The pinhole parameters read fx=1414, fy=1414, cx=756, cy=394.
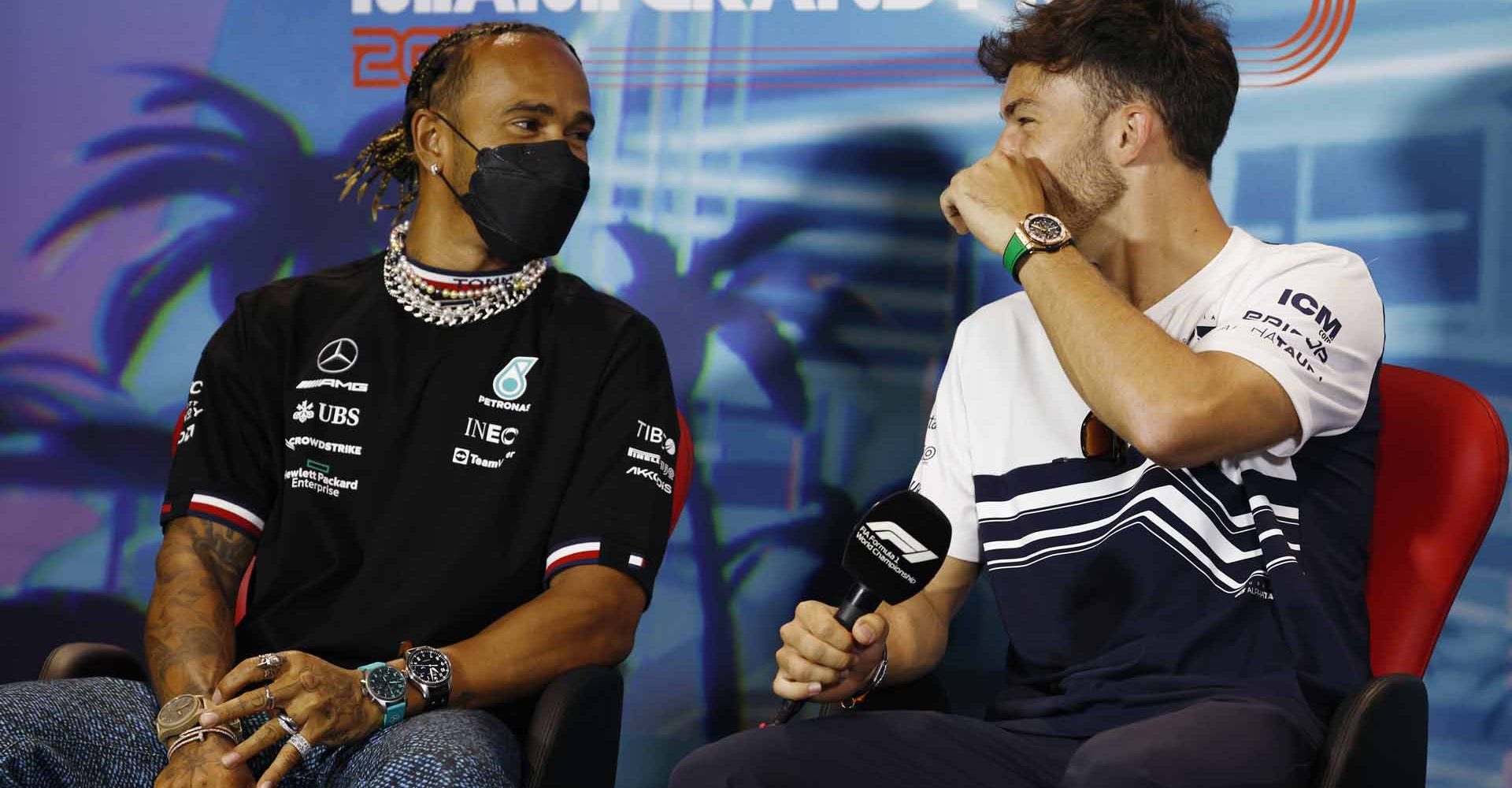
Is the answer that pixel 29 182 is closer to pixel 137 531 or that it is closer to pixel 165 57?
pixel 165 57

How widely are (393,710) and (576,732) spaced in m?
0.27

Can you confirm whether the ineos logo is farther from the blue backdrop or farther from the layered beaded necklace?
the blue backdrop

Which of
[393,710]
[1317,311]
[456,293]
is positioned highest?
[1317,311]

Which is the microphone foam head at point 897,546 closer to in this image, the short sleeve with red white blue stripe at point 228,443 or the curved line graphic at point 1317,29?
the short sleeve with red white blue stripe at point 228,443

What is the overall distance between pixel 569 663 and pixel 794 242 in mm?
1389

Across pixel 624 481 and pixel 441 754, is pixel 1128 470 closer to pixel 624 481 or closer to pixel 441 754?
pixel 624 481

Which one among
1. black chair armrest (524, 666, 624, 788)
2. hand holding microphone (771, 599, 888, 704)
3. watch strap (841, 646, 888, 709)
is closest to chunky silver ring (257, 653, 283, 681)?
black chair armrest (524, 666, 624, 788)

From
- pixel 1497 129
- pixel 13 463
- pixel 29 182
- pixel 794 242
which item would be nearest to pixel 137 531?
pixel 13 463

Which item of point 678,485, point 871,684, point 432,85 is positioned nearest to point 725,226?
point 432,85

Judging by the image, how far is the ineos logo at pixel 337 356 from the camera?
2.47 m

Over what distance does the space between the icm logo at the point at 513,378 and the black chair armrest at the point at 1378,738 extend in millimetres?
1366

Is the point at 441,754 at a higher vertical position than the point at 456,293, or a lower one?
lower

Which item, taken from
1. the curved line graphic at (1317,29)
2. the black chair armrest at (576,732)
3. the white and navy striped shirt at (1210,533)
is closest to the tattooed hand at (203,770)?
the black chair armrest at (576,732)

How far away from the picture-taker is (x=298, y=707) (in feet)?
6.27
